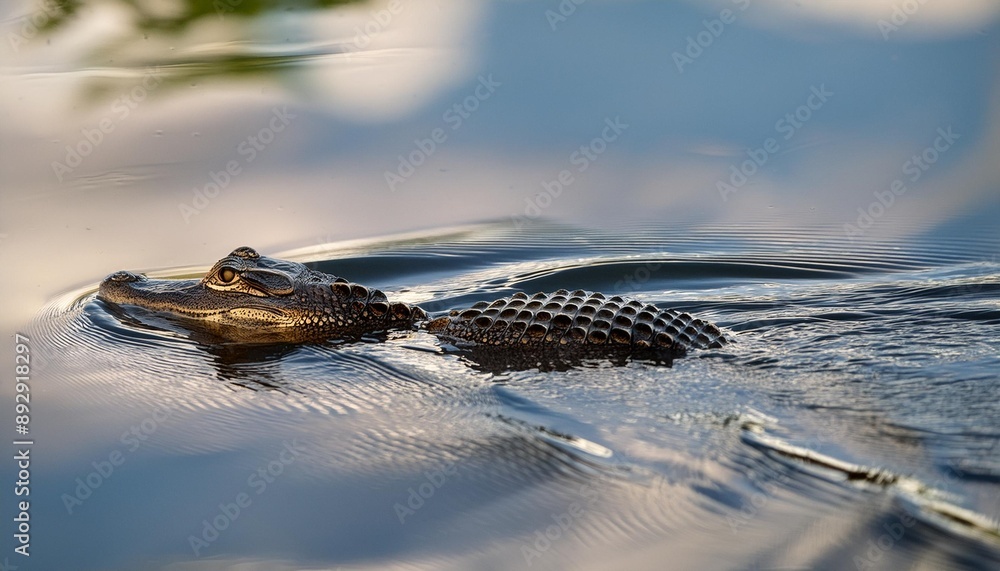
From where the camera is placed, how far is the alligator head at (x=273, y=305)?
6641 mm

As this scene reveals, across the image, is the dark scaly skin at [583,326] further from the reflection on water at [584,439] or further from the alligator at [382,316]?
the reflection on water at [584,439]

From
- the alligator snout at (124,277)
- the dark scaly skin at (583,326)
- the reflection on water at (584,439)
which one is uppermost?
the alligator snout at (124,277)

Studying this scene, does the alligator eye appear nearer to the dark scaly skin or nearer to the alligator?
the alligator

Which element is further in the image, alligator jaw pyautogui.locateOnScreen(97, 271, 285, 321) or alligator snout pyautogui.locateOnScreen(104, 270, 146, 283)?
alligator snout pyautogui.locateOnScreen(104, 270, 146, 283)

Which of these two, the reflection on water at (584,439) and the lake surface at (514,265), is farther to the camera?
the lake surface at (514,265)

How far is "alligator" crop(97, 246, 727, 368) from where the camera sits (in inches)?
236

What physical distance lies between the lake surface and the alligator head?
29 cm

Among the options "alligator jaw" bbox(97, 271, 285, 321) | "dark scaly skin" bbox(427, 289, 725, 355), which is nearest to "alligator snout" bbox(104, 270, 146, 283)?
"alligator jaw" bbox(97, 271, 285, 321)

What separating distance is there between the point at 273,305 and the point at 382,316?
70 cm

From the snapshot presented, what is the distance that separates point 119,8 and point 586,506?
36.9 feet

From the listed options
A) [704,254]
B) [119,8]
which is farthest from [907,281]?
[119,8]

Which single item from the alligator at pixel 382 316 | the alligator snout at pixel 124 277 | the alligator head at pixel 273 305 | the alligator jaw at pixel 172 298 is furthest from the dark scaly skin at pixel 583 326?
the alligator snout at pixel 124 277

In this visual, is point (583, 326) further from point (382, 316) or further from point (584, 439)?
point (382, 316)

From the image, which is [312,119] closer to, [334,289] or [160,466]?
[334,289]
